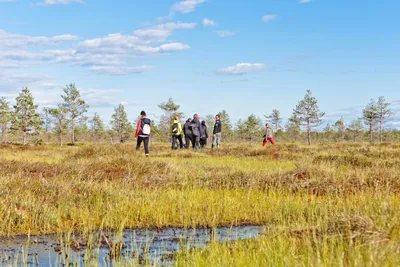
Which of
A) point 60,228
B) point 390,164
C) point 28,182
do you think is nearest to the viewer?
point 60,228

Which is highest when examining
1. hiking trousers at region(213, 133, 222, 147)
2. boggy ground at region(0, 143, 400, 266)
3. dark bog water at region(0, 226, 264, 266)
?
hiking trousers at region(213, 133, 222, 147)

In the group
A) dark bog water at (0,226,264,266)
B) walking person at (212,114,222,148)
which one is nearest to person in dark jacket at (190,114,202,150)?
walking person at (212,114,222,148)

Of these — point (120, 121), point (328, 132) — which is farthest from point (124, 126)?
Result: point (328, 132)

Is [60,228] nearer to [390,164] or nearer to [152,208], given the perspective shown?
[152,208]

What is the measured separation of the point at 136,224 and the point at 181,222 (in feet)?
2.61

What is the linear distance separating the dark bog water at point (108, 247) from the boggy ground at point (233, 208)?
0.28m

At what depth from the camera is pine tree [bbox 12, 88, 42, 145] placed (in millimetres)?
52781

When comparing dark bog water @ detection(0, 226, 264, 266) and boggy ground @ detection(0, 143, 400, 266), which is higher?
boggy ground @ detection(0, 143, 400, 266)

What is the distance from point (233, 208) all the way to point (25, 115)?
163ft

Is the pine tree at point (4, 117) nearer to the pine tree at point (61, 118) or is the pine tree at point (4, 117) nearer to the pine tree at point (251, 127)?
the pine tree at point (61, 118)

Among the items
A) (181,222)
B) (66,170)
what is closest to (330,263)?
(181,222)

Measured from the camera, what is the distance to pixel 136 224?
775 centimetres

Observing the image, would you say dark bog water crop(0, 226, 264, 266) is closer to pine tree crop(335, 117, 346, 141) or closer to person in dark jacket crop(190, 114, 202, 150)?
person in dark jacket crop(190, 114, 202, 150)

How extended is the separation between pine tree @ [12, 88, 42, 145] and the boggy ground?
42268mm
